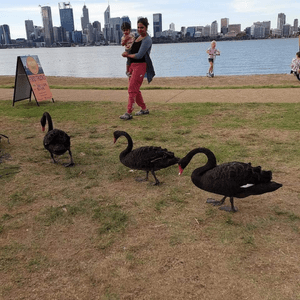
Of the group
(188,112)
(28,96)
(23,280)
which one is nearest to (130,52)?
(188,112)

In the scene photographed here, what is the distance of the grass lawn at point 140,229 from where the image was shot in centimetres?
244

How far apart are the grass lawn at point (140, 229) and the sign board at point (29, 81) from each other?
14.9 ft

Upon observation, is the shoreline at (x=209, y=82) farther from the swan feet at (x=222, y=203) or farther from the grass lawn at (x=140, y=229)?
the swan feet at (x=222, y=203)

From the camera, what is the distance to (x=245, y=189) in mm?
3266

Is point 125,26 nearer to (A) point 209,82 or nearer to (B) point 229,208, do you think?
(B) point 229,208

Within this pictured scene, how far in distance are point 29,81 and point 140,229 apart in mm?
8262

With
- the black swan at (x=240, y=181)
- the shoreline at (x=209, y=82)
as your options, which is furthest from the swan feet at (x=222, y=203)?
the shoreline at (x=209, y=82)

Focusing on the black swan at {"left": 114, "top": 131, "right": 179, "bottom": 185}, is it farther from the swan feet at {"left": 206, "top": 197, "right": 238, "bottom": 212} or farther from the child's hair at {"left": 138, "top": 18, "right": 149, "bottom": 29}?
the child's hair at {"left": 138, "top": 18, "right": 149, "bottom": 29}

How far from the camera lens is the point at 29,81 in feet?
32.7

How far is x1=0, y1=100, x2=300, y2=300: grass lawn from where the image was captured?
2436mm

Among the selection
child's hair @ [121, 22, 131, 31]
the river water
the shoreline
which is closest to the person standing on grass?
child's hair @ [121, 22, 131, 31]

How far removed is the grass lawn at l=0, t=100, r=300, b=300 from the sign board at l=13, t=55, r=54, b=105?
4.55 metres

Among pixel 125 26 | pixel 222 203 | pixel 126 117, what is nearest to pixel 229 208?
pixel 222 203

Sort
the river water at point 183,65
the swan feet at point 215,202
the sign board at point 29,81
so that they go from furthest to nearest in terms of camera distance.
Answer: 1. the river water at point 183,65
2. the sign board at point 29,81
3. the swan feet at point 215,202
